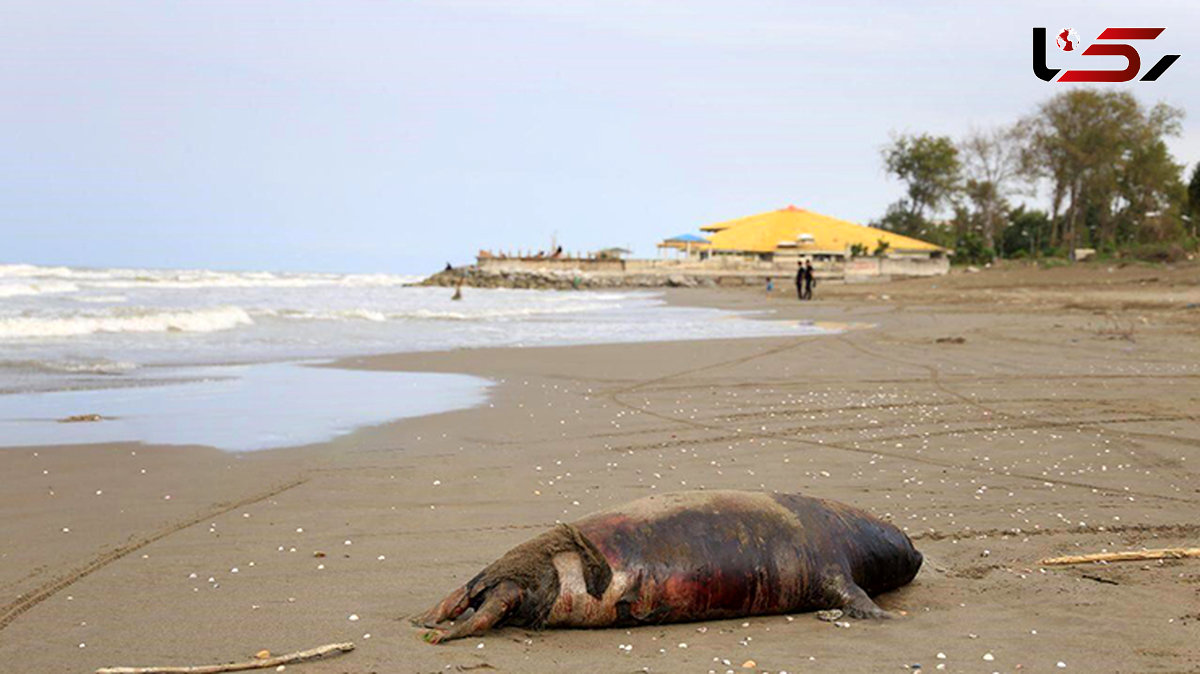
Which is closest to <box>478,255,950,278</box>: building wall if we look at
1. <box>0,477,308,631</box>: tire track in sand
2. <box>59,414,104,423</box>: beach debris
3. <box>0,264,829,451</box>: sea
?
<box>0,264,829,451</box>: sea

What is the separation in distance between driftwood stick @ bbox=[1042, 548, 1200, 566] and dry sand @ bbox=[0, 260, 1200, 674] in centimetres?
9

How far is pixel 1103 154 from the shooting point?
62.9m

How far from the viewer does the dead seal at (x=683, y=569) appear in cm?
517

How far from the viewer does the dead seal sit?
517 cm

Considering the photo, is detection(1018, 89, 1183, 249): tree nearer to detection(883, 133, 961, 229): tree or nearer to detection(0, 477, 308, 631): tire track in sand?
detection(883, 133, 961, 229): tree

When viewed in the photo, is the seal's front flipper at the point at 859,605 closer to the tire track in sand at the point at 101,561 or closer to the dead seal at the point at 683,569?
the dead seal at the point at 683,569

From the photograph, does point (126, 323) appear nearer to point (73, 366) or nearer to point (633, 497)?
point (73, 366)

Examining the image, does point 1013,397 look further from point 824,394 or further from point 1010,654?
point 1010,654

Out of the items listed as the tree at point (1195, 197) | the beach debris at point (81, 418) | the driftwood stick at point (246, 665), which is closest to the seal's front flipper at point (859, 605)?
the driftwood stick at point (246, 665)

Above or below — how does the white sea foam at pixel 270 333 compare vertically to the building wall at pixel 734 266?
below

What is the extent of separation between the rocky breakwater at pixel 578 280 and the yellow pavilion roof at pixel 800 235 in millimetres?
9476

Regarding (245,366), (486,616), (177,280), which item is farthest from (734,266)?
(486,616)

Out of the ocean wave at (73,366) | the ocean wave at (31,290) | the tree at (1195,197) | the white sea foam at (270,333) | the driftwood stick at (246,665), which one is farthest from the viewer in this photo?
the tree at (1195,197)

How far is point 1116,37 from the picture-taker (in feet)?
59.0
